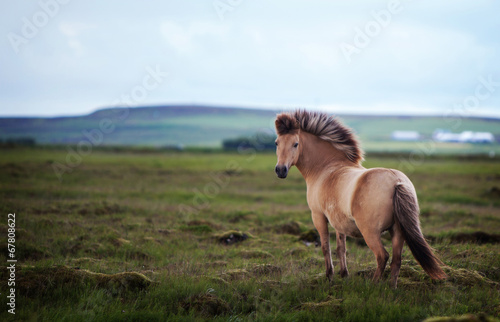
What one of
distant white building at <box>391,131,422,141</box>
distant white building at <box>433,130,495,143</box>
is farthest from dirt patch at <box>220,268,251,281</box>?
distant white building at <box>391,131,422,141</box>

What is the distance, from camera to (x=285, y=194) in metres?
22.4

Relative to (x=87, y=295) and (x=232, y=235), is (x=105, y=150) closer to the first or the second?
(x=232, y=235)

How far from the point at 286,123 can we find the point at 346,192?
1859 mm

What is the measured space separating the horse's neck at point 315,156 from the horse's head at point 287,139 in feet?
0.75

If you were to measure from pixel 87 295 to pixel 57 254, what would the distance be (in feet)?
11.2

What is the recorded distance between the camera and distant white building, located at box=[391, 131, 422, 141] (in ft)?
481

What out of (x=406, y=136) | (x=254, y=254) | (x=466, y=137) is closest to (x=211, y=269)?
(x=254, y=254)

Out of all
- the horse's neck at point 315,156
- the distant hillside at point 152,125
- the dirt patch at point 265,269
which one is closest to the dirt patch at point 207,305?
the dirt patch at point 265,269

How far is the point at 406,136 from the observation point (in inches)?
5969

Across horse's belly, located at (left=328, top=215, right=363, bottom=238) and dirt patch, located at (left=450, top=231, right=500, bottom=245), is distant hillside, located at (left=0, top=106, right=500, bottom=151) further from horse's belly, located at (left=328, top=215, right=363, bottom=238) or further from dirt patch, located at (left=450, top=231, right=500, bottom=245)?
horse's belly, located at (left=328, top=215, right=363, bottom=238)

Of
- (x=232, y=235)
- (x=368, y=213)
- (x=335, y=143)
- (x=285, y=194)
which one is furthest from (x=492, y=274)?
(x=285, y=194)

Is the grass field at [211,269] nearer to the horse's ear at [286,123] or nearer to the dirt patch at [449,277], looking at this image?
the dirt patch at [449,277]

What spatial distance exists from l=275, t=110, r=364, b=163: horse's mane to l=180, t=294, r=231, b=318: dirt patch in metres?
3.37

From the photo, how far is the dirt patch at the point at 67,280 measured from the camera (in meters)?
5.67
